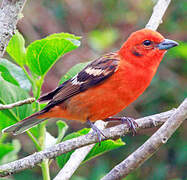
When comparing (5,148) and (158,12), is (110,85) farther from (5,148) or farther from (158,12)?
Result: (5,148)

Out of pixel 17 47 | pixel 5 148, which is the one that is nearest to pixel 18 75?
pixel 17 47

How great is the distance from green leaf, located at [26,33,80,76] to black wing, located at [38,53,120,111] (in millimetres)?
558

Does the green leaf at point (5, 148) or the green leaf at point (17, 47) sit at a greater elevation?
the green leaf at point (17, 47)

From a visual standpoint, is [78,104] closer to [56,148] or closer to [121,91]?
[121,91]

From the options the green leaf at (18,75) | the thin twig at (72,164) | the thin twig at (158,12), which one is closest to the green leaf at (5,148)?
the green leaf at (18,75)

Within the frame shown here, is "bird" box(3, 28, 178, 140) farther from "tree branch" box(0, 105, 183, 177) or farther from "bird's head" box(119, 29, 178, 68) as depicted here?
"tree branch" box(0, 105, 183, 177)

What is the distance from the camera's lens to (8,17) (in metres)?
2.02

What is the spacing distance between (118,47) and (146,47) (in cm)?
270

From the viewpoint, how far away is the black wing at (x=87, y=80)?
10.7 feet

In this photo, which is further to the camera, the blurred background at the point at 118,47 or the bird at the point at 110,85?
the blurred background at the point at 118,47

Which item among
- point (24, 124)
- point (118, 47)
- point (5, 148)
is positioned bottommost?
point (5, 148)

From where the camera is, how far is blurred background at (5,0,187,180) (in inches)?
202

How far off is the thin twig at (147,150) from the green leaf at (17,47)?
115cm

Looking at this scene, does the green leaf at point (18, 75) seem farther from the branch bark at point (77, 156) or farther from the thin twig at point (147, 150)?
the thin twig at point (147, 150)
